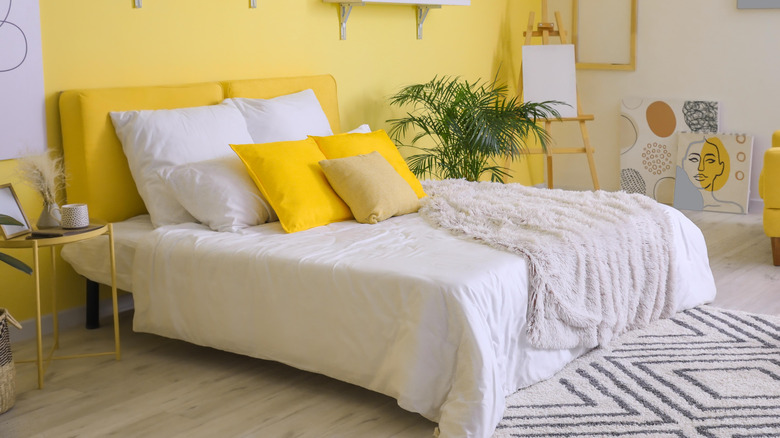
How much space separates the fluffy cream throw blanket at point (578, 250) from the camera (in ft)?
8.82

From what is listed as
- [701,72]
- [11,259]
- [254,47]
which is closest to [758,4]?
[701,72]

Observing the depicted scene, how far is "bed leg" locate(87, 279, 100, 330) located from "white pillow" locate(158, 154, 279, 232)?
0.50 meters

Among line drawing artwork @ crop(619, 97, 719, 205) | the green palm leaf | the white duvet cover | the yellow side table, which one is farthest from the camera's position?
line drawing artwork @ crop(619, 97, 719, 205)

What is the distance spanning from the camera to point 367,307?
97.9 inches

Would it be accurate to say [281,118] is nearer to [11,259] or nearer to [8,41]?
[8,41]

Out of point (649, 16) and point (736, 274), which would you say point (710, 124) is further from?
point (736, 274)

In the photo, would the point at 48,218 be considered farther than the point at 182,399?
Yes

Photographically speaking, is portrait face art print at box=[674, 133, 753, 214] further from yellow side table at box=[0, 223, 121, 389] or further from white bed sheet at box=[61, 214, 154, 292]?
yellow side table at box=[0, 223, 121, 389]

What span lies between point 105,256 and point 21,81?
71 centimetres

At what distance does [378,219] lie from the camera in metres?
3.21

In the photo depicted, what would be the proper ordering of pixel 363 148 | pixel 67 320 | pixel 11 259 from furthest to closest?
pixel 363 148, pixel 67 320, pixel 11 259

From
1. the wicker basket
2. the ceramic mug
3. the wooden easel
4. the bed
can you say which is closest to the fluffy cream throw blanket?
the bed

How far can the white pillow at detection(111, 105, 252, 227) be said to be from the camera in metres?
3.22

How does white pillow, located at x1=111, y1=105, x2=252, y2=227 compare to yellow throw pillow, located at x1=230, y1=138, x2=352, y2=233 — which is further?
white pillow, located at x1=111, y1=105, x2=252, y2=227
